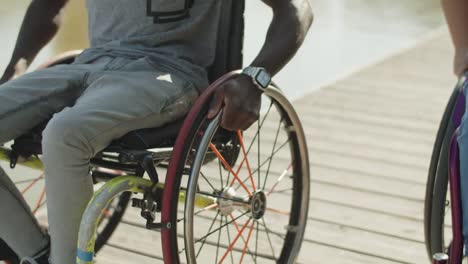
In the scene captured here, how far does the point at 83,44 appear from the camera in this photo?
5.08m

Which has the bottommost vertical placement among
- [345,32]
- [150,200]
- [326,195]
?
[345,32]

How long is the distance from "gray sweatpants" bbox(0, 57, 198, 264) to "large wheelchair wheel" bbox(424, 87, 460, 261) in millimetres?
543

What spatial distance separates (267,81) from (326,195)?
1.28 metres

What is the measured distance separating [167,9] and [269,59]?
11.2 inches

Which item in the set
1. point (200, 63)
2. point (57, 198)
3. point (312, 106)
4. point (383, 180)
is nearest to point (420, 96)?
point (312, 106)

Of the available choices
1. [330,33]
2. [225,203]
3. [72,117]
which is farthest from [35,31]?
[330,33]

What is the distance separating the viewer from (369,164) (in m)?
3.42

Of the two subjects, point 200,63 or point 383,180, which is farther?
point 383,180

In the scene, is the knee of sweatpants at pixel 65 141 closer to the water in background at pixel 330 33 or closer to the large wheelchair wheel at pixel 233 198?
the large wheelchair wheel at pixel 233 198

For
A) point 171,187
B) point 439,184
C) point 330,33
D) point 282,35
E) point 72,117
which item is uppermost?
point 282,35

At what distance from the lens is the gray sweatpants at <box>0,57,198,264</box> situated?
1.81 meters

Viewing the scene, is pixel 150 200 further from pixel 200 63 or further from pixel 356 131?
pixel 356 131

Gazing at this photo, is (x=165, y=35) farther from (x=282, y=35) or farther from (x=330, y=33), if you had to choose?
(x=330, y=33)

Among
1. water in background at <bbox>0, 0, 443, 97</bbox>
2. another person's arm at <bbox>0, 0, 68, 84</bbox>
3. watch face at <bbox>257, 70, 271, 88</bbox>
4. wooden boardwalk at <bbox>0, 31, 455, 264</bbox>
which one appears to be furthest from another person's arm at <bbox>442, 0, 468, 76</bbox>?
water in background at <bbox>0, 0, 443, 97</bbox>
